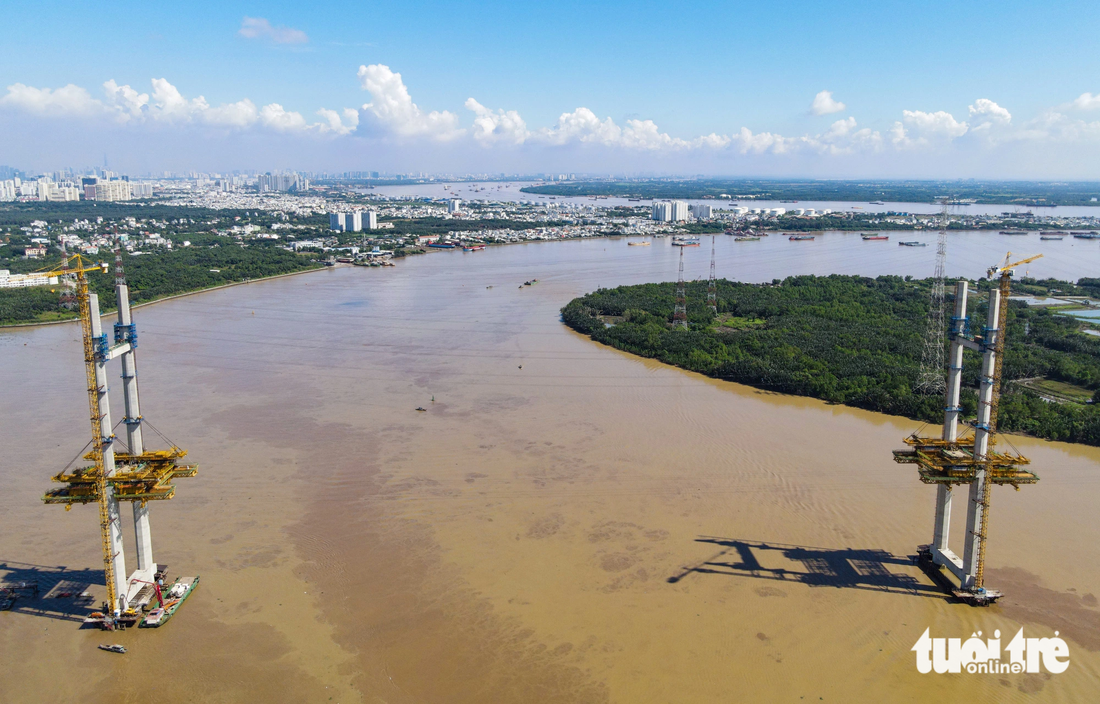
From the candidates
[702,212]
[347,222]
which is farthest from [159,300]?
[702,212]

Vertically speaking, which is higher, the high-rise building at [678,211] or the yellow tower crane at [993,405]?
the high-rise building at [678,211]

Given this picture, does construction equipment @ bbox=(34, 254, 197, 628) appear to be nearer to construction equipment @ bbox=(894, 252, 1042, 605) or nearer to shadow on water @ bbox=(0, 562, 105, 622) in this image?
shadow on water @ bbox=(0, 562, 105, 622)

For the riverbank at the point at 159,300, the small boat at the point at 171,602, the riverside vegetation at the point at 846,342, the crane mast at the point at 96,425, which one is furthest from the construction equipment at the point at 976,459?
the riverbank at the point at 159,300

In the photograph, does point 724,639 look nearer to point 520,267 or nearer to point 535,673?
point 535,673

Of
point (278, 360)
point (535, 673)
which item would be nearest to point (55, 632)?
point (535, 673)

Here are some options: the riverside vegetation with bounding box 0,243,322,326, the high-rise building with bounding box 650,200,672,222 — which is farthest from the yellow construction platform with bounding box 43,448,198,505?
the high-rise building with bounding box 650,200,672,222

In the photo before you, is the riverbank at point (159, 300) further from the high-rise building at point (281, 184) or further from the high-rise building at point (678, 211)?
the high-rise building at point (281, 184)

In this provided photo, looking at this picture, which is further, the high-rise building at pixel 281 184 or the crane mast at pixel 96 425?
the high-rise building at pixel 281 184
